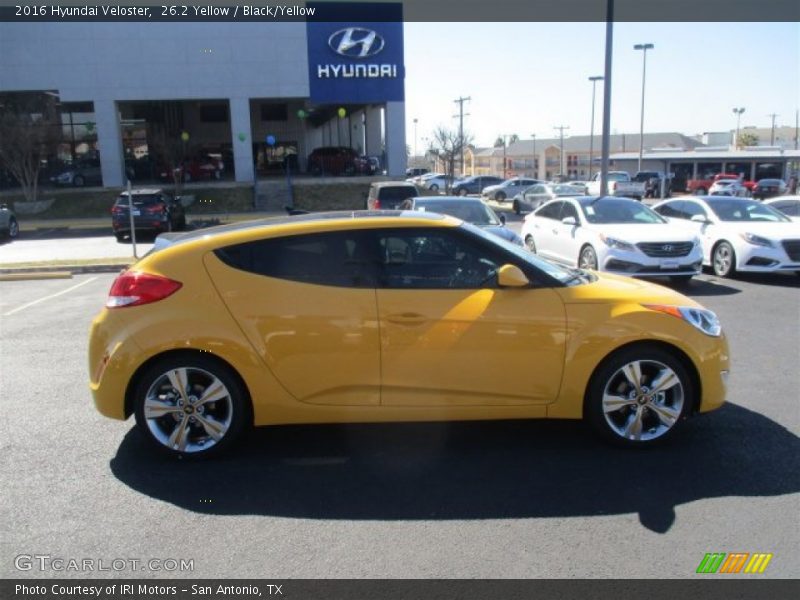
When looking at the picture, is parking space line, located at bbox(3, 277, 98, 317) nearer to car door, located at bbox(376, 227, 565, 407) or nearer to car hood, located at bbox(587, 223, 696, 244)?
car door, located at bbox(376, 227, 565, 407)

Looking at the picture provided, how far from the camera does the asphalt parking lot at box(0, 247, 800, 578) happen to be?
10.6ft

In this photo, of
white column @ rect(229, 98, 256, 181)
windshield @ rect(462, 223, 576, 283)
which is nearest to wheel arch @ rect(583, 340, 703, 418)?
windshield @ rect(462, 223, 576, 283)

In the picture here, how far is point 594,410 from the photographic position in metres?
4.36

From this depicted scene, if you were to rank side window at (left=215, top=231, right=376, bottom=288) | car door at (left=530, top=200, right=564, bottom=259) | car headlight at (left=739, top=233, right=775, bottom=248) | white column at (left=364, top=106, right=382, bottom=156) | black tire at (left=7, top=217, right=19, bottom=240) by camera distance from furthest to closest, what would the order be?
white column at (left=364, top=106, right=382, bottom=156)
black tire at (left=7, top=217, right=19, bottom=240)
car door at (left=530, top=200, right=564, bottom=259)
car headlight at (left=739, top=233, right=775, bottom=248)
side window at (left=215, top=231, right=376, bottom=288)

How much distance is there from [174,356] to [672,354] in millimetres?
3302

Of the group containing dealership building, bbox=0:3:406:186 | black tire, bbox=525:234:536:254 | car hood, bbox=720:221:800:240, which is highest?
dealership building, bbox=0:3:406:186

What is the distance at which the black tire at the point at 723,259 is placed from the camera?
1164 centimetres

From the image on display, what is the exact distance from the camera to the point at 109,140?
33.7 meters

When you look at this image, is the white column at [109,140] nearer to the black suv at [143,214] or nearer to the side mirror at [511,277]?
the black suv at [143,214]

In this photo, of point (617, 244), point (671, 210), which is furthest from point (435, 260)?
point (671, 210)

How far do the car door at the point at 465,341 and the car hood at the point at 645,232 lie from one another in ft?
22.7
